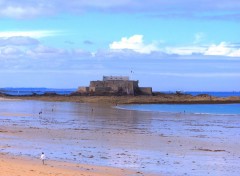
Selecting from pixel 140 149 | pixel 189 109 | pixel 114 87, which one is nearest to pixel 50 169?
pixel 140 149

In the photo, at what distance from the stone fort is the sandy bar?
69672 mm

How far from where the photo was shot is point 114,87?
283 ft

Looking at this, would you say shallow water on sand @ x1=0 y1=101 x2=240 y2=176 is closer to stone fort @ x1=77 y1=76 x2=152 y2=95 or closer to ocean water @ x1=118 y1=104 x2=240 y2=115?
ocean water @ x1=118 y1=104 x2=240 y2=115

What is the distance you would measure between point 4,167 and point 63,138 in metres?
9.25

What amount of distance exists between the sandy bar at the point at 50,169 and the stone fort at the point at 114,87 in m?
69.7

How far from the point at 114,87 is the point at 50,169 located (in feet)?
239

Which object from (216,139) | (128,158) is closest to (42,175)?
(128,158)

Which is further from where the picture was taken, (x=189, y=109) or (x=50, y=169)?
(x=189, y=109)

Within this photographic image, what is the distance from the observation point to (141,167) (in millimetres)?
14555

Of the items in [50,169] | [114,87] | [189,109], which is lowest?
[50,169]

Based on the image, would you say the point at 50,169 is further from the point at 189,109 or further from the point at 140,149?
the point at 189,109

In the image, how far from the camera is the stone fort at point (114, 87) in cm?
8556

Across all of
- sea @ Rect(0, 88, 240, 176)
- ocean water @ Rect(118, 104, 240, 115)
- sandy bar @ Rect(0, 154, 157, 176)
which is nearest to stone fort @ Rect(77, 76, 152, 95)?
ocean water @ Rect(118, 104, 240, 115)

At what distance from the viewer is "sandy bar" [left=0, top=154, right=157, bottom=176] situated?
12.7 m
